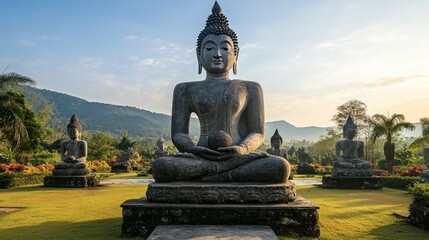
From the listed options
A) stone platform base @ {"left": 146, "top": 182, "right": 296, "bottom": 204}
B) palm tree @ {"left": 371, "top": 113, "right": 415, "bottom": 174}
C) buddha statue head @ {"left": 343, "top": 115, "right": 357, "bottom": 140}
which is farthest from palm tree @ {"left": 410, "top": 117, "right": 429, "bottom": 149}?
stone platform base @ {"left": 146, "top": 182, "right": 296, "bottom": 204}

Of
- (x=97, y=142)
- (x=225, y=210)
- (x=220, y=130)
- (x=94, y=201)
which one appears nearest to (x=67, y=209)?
(x=94, y=201)

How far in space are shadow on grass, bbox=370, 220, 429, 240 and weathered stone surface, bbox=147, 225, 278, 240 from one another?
1937 mm

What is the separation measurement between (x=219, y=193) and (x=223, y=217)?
378 millimetres

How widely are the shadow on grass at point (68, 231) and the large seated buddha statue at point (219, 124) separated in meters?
1.11

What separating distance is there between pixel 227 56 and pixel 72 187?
946 cm

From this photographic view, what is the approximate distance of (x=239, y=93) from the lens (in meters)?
6.94

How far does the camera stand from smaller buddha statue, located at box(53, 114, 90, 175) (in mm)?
14539

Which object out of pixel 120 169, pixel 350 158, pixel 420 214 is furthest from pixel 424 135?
pixel 420 214

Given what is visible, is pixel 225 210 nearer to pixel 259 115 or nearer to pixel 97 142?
pixel 259 115

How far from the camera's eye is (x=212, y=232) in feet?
14.8

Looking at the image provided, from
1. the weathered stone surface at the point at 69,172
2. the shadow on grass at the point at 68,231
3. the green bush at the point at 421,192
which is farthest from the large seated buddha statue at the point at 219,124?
the weathered stone surface at the point at 69,172

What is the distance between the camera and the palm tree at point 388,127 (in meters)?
27.4

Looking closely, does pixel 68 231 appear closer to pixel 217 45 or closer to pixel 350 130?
pixel 217 45

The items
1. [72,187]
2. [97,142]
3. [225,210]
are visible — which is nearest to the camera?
[225,210]
